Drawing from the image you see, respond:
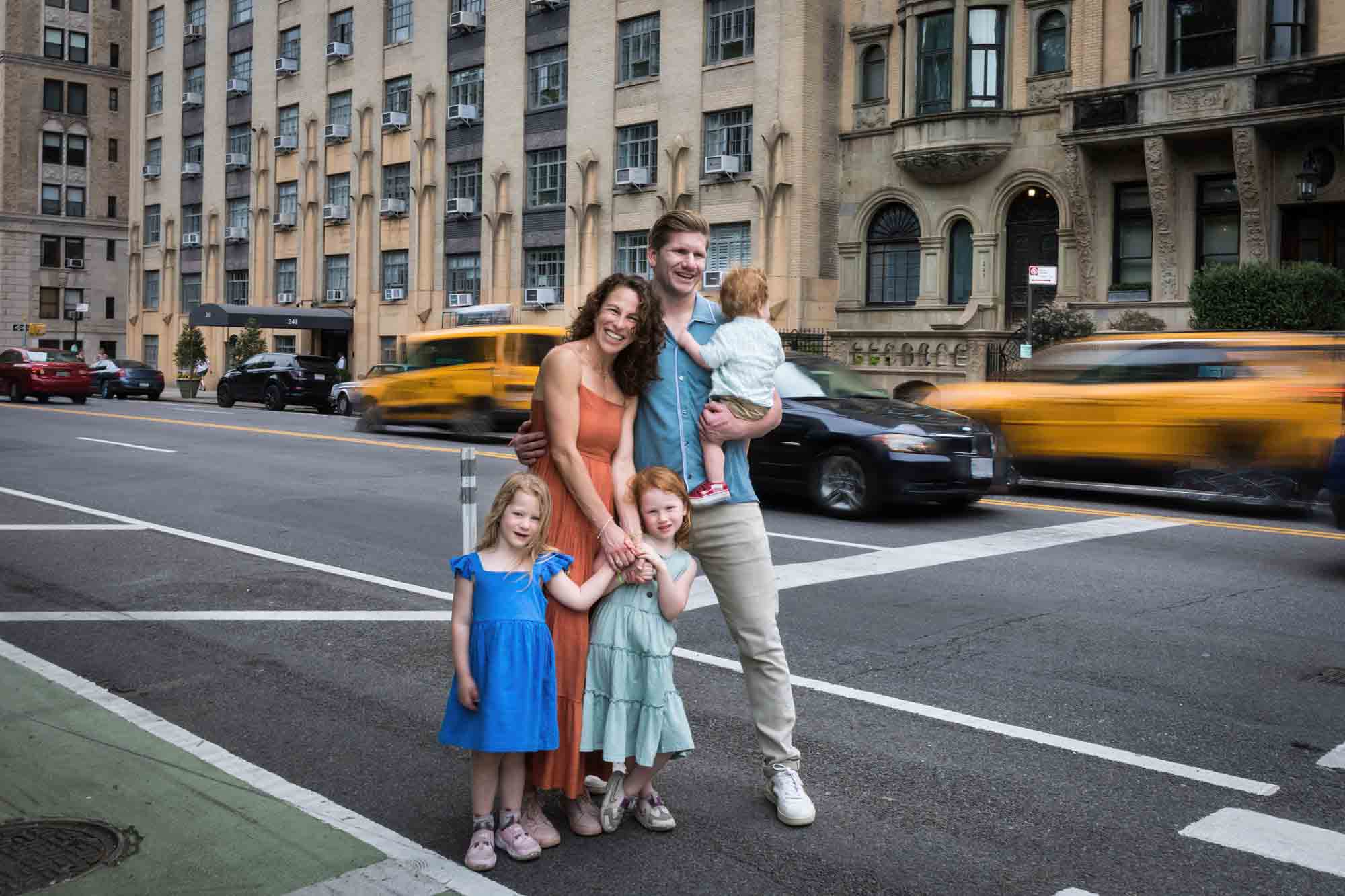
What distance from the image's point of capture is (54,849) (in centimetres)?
422

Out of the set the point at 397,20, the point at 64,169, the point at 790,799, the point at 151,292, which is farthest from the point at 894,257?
the point at 64,169

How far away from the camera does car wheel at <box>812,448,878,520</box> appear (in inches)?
492

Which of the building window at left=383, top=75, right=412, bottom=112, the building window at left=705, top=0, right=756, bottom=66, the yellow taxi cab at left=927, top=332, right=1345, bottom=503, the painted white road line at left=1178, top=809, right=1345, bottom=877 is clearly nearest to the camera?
the painted white road line at left=1178, top=809, right=1345, bottom=877

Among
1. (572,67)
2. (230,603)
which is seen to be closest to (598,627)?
(230,603)

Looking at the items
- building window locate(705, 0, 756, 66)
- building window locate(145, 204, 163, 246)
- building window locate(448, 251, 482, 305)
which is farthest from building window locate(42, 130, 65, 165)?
building window locate(705, 0, 756, 66)

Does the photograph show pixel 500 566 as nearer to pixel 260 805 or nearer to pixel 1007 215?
A: pixel 260 805

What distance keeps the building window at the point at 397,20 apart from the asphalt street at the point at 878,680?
37.0 m

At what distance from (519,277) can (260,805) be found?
39.0 metres

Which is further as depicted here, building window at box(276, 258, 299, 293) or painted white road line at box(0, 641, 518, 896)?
building window at box(276, 258, 299, 293)

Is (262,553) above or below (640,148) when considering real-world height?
below

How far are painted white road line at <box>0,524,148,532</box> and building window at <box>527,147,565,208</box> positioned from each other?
30.6 meters

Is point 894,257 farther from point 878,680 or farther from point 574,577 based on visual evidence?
point 574,577

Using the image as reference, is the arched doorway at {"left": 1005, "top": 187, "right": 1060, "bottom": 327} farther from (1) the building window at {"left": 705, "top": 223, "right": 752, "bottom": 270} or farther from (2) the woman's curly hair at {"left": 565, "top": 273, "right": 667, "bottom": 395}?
(2) the woman's curly hair at {"left": 565, "top": 273, "right": 667, "bottom": 395}

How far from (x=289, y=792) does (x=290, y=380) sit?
105 feet
